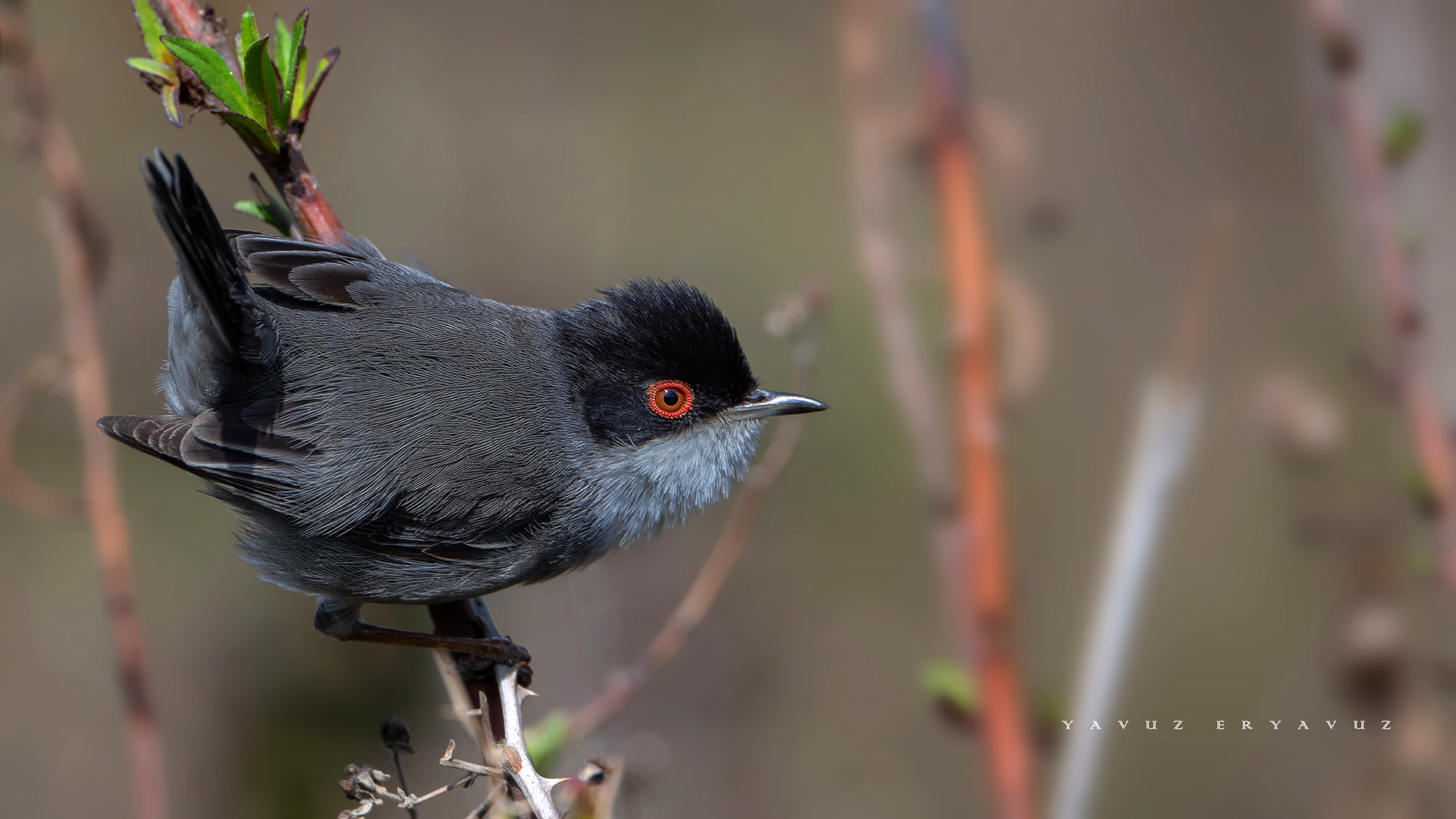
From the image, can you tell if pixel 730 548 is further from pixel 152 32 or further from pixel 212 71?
pixel 152 32

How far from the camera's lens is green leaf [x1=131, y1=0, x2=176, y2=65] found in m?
2.10

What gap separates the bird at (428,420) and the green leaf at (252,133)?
32 cm

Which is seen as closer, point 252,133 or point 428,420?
point 252,133

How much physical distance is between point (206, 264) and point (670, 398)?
117 cm

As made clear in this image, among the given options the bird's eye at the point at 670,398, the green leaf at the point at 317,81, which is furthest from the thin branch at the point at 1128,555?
the green leaf at the point at 317,81

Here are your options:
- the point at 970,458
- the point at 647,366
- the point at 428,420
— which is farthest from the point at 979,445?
the point at 428,420

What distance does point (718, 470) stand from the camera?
279 cm

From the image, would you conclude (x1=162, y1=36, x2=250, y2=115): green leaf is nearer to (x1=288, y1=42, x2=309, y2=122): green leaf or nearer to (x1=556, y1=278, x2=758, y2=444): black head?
(x1=288, y1=42, x2=309, y2=122): green leaf

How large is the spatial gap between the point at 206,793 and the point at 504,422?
8.11 feet

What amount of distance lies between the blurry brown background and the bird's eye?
3.08 feet

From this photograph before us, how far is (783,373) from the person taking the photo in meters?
4.42

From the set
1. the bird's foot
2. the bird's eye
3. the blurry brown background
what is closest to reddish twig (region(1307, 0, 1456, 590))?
the blurry brown background

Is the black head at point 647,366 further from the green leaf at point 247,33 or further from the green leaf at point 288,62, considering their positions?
the green leaf at point 247,33

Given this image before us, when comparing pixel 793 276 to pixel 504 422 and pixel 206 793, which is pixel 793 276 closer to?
pixel 504 422
